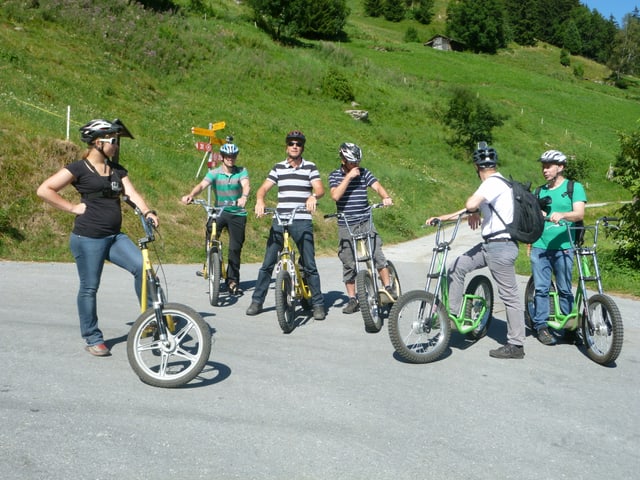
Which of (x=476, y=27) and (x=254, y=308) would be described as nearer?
(x=254, y=308)

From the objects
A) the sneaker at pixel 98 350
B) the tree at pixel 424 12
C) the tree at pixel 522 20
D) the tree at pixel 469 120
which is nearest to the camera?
the sneaker at pixel 98 350

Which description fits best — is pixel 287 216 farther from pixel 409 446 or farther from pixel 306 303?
pixel 409 446

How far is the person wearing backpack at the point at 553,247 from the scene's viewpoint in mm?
7199

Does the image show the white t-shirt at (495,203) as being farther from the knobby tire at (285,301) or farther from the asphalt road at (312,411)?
the knobby tire at (285,301)

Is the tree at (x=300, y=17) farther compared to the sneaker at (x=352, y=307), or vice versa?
the tree at (x=300, y=17)

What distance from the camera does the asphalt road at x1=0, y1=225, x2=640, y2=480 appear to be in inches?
158

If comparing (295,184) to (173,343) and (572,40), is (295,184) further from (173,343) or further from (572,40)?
(572,40)

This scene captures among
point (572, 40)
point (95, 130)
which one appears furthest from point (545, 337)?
point (572, 40)

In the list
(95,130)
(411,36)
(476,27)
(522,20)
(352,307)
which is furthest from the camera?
(522,20)

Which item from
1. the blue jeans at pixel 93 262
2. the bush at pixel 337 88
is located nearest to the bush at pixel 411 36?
the bush at pixel 337 88

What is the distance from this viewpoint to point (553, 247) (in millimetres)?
7324

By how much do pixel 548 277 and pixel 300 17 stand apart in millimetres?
63709

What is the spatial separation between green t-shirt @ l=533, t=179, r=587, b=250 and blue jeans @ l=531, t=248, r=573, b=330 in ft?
0.25

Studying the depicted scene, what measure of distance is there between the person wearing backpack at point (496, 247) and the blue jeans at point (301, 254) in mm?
2113
